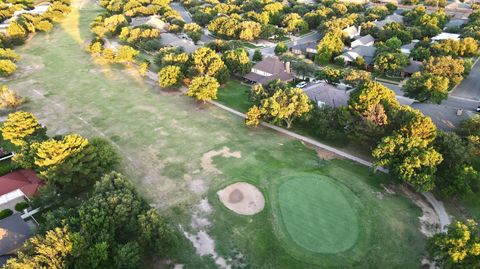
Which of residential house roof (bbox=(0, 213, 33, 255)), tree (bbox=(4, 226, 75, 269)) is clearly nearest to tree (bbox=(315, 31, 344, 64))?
tree (bbox=(4, 226, 75, 269))

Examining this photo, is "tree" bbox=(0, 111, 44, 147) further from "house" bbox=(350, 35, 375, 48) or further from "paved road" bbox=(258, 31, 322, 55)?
"house" bbox=(350, 35, 375, 48)

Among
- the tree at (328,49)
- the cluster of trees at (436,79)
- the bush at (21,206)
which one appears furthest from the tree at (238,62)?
the bush at (21,206)

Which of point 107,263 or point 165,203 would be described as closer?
point 107,263

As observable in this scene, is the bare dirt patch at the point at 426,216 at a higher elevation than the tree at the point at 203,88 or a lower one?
lower

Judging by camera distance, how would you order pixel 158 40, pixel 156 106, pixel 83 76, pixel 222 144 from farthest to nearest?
pixel 158 40 < pixel 83 76 < pixel 156 106 < pixel 222 144

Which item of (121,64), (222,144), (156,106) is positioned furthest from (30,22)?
(222,144)

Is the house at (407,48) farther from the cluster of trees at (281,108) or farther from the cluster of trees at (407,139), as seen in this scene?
the cluster of trees at (281,108)

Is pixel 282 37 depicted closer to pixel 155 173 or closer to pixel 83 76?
pixel 83 76
